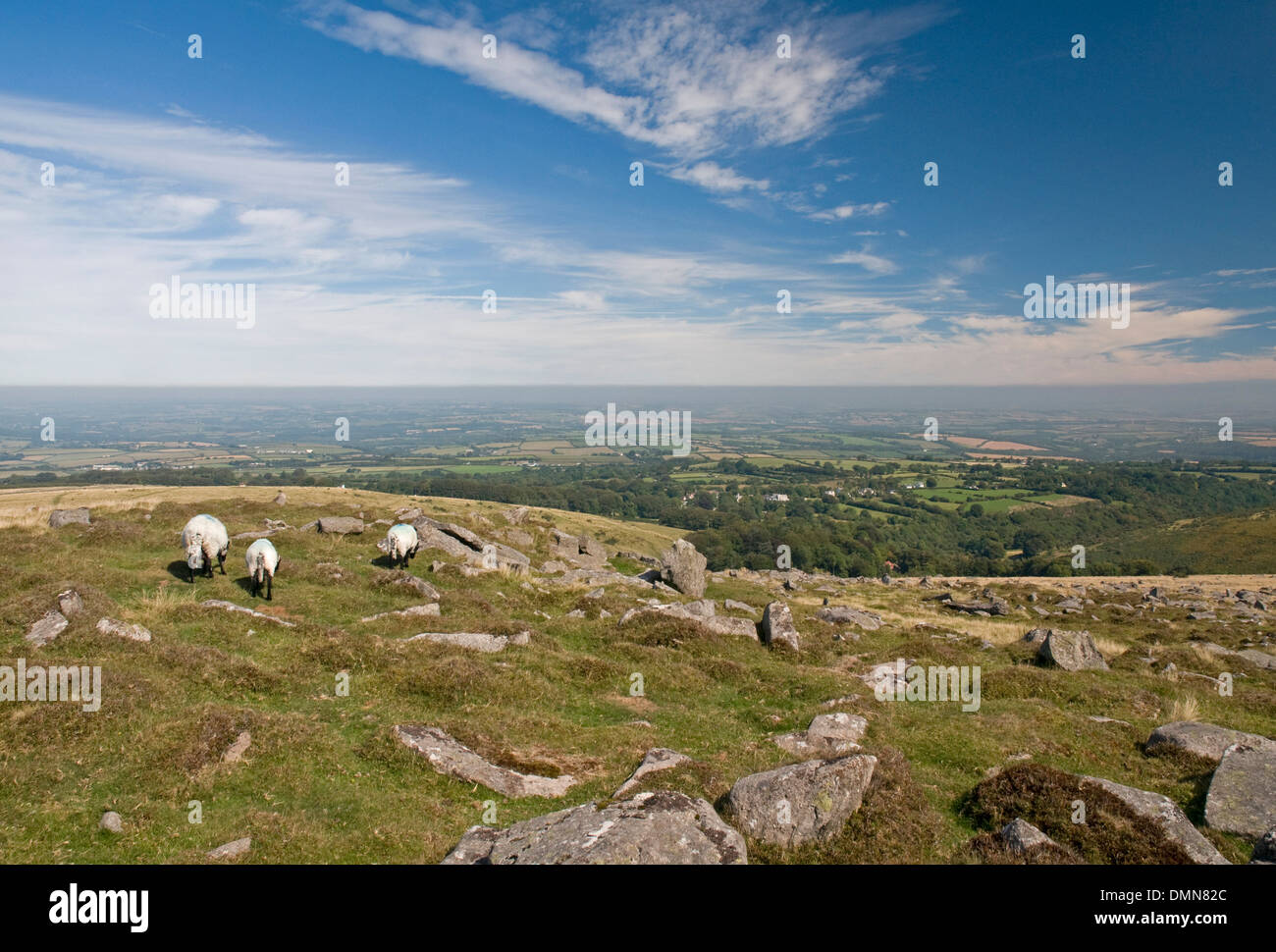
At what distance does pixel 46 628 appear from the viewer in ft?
55.9

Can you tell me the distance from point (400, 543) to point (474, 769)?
20.4 metres

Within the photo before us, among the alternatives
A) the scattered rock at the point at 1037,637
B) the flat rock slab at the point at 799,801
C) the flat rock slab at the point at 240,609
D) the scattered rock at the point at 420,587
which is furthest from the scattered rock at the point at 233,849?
the scattered rock at the point at 1037,637

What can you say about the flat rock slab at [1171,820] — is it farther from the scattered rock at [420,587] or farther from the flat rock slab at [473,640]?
the scattered rock at [420,587]

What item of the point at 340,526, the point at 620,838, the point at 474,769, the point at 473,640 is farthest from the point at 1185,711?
the point at 340,526

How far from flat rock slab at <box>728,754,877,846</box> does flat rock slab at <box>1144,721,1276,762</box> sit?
34.1ft

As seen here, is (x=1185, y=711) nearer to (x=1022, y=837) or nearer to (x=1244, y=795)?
(x=1244, y=795)

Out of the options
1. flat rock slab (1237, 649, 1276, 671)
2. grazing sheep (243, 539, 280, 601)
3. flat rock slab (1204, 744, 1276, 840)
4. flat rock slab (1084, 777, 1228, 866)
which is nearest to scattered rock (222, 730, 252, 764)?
grazing sheep (243, 539, 280, 601)

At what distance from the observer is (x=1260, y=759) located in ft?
44.9

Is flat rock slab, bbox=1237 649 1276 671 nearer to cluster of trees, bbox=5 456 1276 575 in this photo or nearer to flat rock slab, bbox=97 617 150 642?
flat rock slab, bbox=97 617 150 642
